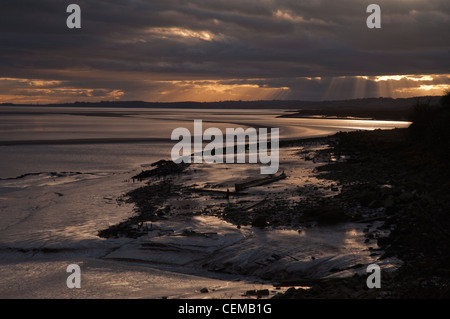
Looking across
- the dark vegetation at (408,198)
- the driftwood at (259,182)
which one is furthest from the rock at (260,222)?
the driftwood at (259,182)

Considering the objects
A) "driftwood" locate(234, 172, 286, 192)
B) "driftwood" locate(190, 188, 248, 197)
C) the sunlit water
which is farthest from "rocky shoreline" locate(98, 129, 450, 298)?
the sunlit water

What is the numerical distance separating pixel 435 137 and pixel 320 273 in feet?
47.2

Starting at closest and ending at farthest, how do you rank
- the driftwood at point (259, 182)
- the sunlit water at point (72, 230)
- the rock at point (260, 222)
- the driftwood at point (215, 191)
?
the sunlit water at point (72, 230) < the rock at point (260, 222) < the driftwood at point (215, 191) < the driftwood at point (259, 182)

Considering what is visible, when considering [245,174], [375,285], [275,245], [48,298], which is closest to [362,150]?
[245,174]

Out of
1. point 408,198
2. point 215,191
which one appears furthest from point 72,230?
point 408,198

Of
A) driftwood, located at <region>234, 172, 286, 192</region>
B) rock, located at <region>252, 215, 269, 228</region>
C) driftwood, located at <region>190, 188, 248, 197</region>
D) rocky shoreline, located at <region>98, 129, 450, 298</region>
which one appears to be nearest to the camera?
rocky shoreline, located at <region>98, 129, 450, 298</region>

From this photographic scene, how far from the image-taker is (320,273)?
9586mm

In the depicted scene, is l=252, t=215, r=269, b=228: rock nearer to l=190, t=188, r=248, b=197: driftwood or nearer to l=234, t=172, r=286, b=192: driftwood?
l=190, t=188, r=248, b=197: driftwood

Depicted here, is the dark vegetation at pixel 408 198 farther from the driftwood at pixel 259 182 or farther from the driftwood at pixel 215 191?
the driftwood at pixel 215 191

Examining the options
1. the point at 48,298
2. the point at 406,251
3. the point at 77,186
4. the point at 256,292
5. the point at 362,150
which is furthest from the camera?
the point at 362,150

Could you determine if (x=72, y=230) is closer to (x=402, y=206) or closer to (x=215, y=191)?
(x=215, y=191)

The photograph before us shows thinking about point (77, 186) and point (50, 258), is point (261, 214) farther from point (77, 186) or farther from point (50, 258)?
point (77, 186)

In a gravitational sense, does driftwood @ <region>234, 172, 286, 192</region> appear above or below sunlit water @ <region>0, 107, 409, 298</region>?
above

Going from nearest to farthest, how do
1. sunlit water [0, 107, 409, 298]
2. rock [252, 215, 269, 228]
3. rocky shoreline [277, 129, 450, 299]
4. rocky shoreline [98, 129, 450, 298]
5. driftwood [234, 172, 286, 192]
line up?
1. rocky shoreline [277, 129, 450, 299]
2. rocky shoreline [98, 129, 450, 298]
3. sunlit water [0, 107, 409, 298]
4. rock [252, 215, 269, 228]
5. driftwood [234, 172, 286, 192]
